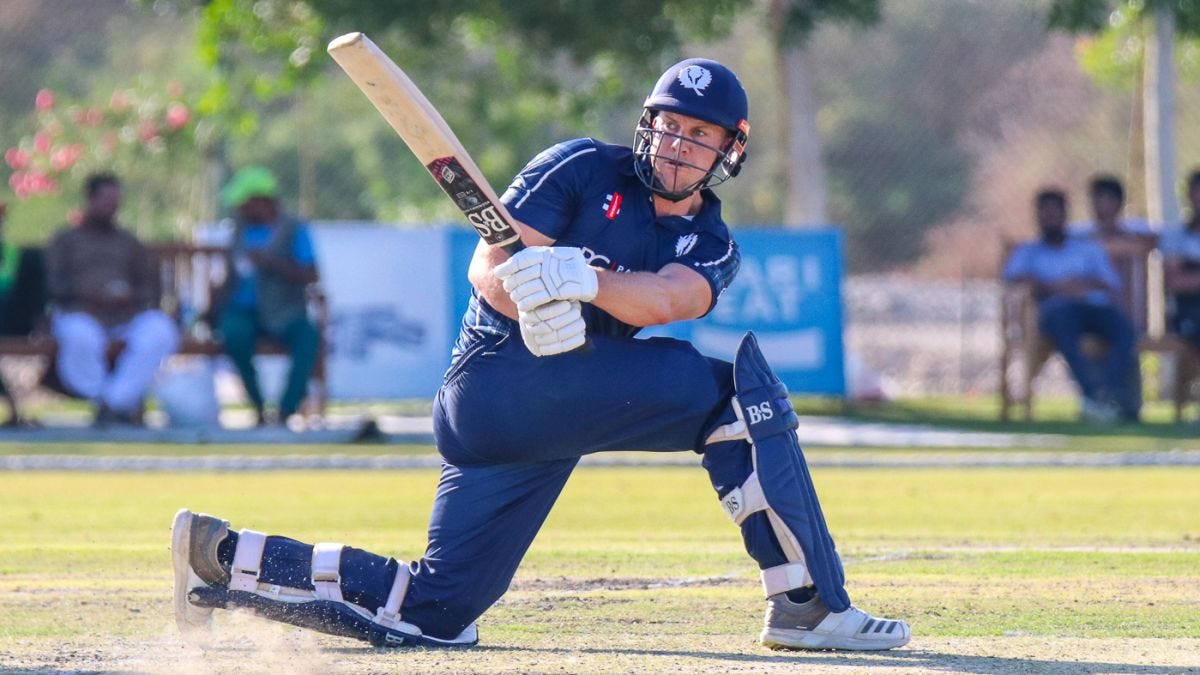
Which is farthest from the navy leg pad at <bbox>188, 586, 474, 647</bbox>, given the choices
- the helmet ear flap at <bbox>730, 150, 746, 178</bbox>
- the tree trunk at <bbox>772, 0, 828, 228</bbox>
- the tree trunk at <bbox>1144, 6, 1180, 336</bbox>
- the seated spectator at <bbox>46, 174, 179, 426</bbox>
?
the tree trunk at <bbox>1144, 6, 1180, 336</bbox>

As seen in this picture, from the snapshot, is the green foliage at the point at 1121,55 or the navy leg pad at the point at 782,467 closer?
the navy leg pad at the point at 782,467

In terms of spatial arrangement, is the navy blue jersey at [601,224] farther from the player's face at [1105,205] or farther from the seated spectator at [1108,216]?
the player's face at [1105,205]

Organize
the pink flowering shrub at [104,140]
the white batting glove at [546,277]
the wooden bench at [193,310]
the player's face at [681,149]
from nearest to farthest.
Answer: the white batting glove at [546,277] → the player's face at [681,149] → the wooden bench at [193,310] → the pink flowering shrub at [104,140]

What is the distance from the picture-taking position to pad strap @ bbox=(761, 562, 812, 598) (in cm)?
522

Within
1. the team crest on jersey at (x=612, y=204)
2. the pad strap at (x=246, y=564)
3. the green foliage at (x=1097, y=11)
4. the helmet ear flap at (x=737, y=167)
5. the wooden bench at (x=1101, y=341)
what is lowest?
the wooden bench at (x=1101, y=341)

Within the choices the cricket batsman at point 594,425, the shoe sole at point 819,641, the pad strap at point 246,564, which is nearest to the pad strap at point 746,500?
the cricket batsman at point 594,425

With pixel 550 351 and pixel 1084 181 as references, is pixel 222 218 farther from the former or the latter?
pixel 1084 181

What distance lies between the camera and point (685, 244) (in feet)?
17.6

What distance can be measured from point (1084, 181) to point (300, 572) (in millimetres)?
30553

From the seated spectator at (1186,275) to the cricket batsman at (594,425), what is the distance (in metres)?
10.7

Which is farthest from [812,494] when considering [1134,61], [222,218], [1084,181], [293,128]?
[1084,181]

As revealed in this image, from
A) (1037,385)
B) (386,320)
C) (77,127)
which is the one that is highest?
(77,127)

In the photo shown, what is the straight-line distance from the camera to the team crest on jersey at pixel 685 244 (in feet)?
17.5

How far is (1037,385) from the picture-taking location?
2128 cm
